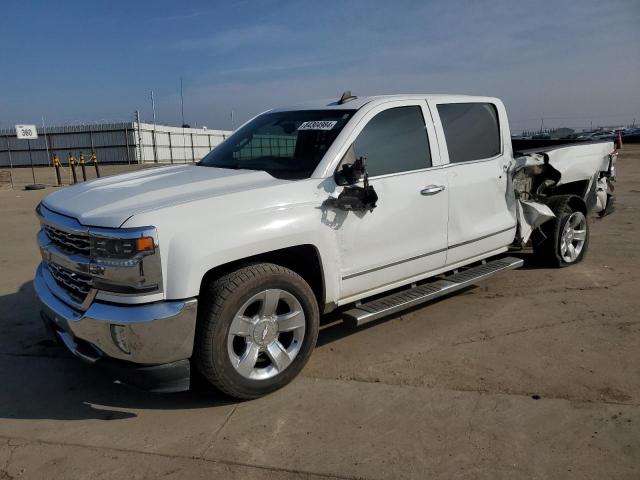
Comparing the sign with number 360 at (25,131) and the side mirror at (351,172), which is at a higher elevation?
the sign with number 360 at (25,131)

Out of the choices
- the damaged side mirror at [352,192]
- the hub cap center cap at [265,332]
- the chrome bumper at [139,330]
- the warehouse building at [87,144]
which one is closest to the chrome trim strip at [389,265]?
the damaged side mirror at [352,192]

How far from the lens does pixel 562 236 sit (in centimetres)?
604

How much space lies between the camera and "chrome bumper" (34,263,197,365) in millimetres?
2924

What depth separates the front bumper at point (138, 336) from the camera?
9.61 ft

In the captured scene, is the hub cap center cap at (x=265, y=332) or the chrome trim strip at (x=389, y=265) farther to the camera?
the chrome trim strip at (x=389, y=265)

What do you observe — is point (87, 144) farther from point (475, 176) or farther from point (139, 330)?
point (139, 330)

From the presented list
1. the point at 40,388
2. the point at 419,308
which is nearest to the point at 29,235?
the point at 40,388

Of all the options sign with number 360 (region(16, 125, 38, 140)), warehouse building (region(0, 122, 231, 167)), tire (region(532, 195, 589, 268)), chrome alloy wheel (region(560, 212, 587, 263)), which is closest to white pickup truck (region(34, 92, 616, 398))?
tire (region(532, 195, 589, 268))

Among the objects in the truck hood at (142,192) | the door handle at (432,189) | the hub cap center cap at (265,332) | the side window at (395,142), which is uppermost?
the side window at (395,142)

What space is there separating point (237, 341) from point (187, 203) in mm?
955

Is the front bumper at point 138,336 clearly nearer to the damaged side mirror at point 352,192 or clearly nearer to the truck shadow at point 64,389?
the truck shadow at point 64,389

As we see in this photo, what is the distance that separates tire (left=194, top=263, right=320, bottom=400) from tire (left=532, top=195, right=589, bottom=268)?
11.6 ft

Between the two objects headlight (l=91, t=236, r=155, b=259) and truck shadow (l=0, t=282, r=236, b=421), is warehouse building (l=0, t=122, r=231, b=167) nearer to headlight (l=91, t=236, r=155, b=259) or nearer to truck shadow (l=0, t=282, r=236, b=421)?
truck shadow (l=0, t=282, r=236, b=421)

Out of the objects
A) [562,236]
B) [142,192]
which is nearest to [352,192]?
[142,192]
